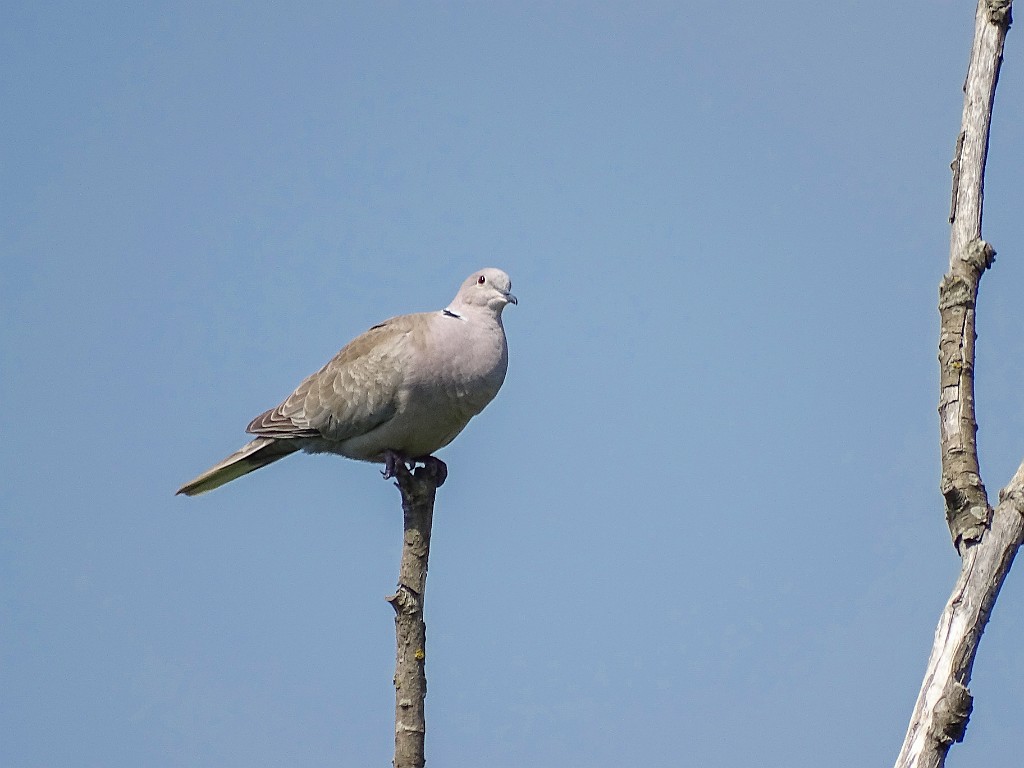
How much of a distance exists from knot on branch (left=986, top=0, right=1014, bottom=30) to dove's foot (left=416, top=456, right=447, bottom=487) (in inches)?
131

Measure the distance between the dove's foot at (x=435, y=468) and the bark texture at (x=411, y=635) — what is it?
2.14 ft

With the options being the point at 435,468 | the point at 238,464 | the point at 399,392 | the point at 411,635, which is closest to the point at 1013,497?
the point at 411,635

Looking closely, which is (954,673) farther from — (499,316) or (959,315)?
(499,316)

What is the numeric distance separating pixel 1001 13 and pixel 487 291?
4046mm

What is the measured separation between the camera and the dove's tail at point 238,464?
7746 millimetres

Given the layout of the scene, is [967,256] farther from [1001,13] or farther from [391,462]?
[391,462]

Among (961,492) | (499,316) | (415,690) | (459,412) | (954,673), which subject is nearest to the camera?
(954,673)

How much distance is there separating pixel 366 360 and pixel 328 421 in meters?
0.46

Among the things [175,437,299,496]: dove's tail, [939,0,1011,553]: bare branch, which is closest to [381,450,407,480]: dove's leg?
[175,437,299,496]: dove's tail

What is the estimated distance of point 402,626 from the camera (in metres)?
5.03

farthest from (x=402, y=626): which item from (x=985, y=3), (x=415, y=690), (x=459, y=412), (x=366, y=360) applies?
(x=985, y=3)

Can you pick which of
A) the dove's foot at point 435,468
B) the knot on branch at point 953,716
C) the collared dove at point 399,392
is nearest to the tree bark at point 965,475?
the knot on branch at point 953,716

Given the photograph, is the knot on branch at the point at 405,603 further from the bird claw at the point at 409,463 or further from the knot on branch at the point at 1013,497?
the knot on branch at the point at 1013,497

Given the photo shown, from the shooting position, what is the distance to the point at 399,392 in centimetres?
700
